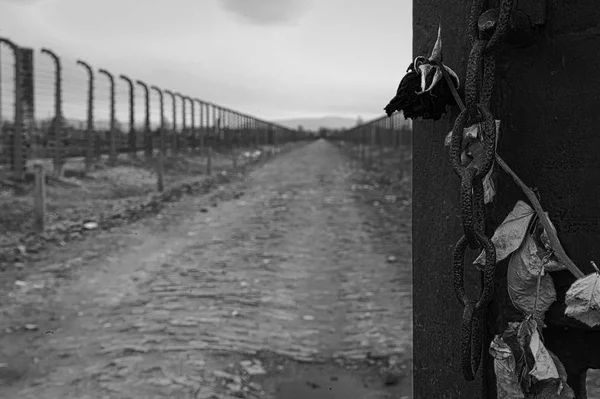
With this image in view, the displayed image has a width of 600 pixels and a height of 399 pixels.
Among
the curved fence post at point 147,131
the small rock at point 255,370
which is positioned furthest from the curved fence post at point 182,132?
the small rock at point 255,370

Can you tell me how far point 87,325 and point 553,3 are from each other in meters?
4.12

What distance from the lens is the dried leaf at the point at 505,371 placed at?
973 millimetres

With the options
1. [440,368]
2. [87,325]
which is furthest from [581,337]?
[87,325]

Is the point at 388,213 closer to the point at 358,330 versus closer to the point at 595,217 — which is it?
the point at 358,330

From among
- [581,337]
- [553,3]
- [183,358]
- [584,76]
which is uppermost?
[553,3]

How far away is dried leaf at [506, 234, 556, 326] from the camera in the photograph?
0.98m

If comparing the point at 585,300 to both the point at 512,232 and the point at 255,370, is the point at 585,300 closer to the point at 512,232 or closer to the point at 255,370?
the point at 512,232

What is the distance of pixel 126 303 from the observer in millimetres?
4922

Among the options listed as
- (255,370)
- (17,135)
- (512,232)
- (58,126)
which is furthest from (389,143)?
(512,232)

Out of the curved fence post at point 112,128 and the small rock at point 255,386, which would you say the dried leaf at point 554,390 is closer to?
the small rock at point 255,386

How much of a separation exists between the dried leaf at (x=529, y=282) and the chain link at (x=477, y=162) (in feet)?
0.29

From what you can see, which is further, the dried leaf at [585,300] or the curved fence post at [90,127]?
the curved fence post at [90,127]

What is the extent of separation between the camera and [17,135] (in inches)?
425

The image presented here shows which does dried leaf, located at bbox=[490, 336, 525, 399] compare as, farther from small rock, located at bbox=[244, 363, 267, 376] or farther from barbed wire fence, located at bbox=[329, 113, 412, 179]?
barbed wire fence, located at bbox=[329, 113, 412, 179]
